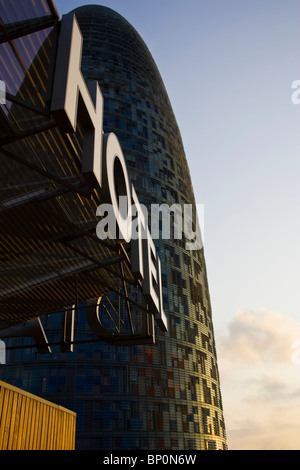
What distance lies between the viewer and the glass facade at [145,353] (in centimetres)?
5231

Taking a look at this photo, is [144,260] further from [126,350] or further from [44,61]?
[126,350]

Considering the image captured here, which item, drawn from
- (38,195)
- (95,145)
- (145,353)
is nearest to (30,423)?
(38,195)

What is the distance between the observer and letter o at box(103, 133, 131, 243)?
11.7 m

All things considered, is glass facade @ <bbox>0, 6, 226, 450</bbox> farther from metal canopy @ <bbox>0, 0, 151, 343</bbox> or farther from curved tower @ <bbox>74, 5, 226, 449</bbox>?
metal canopy @ <bbox>0, 0, 151, 343</bbox>

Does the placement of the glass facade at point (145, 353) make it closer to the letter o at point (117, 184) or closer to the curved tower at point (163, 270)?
the curved tower at point (163, 270)

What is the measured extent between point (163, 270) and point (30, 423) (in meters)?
52.7

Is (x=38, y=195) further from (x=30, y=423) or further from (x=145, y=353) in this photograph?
(x=145, y=353)

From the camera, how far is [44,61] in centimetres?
1141

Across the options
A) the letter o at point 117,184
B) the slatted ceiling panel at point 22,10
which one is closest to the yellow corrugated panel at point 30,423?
the letter o at point 117,184

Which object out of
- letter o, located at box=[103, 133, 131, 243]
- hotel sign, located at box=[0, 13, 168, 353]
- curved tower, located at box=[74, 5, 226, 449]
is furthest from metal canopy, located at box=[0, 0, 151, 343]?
curved tower, located at box=[74, 5, 226, 449]

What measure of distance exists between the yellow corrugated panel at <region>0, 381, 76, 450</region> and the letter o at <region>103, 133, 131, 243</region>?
536cm

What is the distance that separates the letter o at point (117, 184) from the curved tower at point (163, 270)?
4468cm
